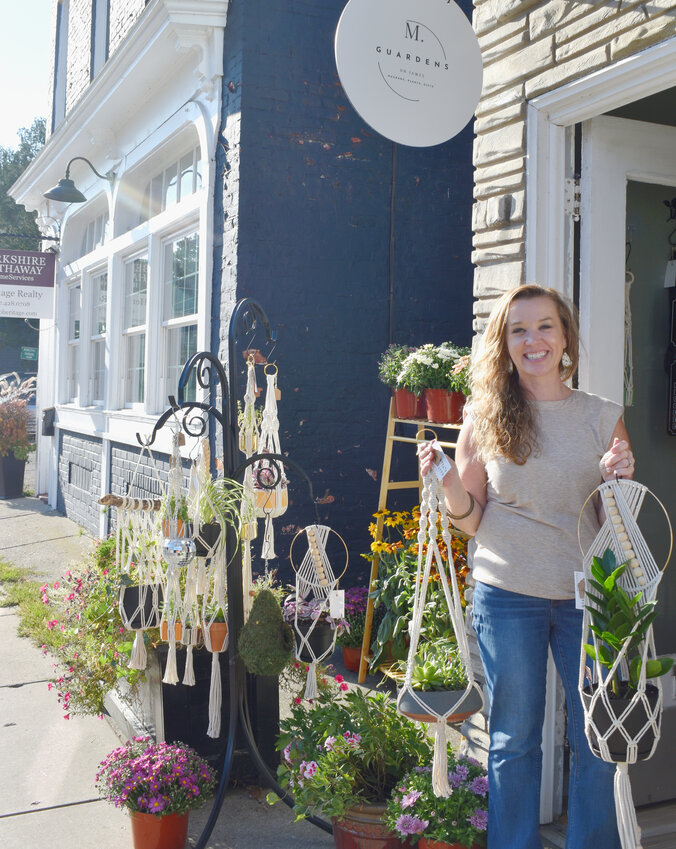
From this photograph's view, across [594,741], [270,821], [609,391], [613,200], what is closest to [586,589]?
[594,741]

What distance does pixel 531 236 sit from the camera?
9.98 feet

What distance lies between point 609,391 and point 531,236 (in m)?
0.64

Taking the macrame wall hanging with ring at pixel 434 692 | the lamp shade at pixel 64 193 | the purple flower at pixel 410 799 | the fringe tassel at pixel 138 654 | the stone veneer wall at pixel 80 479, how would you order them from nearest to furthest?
the macrame wall hanging with ring at pixel 434 692, the purple flower at pixel 410 799, the fringe tassel at pixel 138 654, the lamp shade at pixel 64 193, the stone veneer wall at pixel 80 479

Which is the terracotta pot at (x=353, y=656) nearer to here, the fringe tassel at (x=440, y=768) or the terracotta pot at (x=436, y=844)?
the terracotta pot at (x=436, y=844)

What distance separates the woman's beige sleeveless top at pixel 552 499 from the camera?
2357mm

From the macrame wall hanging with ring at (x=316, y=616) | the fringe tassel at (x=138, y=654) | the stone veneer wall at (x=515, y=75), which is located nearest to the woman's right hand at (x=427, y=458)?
the macrame wall hanging with ring at (x=316, y=616)

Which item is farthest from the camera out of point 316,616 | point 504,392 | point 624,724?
point 316,616

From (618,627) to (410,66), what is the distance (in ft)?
6.84

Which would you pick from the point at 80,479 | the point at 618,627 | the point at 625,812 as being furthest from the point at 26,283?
the point at 625,812

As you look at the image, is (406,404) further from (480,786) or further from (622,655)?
(622,655)

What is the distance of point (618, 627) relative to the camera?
6.76 ft

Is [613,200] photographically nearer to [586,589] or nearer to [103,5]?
[586,589]

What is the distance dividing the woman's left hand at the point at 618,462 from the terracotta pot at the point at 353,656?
3.20 meters

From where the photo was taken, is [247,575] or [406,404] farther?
[406,404]
